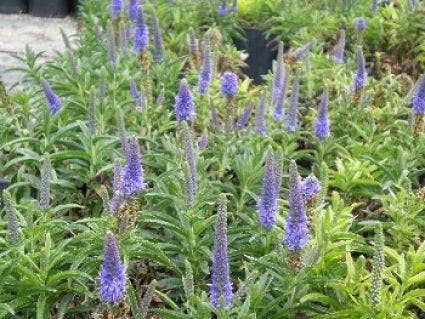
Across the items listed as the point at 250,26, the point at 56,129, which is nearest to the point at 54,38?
the point at 250,26

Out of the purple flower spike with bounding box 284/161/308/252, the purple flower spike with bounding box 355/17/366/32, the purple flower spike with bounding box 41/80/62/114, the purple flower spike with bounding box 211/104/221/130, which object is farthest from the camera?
the purple flower spike with bounding box 355/17/366/32

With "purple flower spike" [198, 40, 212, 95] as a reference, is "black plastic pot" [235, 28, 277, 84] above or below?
below

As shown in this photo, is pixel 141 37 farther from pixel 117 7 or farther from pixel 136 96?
pixel 117 7

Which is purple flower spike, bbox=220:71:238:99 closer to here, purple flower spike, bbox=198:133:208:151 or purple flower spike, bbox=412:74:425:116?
purple flower spike, bbox=198:133:208:151

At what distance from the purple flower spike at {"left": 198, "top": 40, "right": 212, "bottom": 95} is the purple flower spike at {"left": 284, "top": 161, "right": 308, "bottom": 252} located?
204 cm

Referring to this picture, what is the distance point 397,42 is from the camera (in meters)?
7.34

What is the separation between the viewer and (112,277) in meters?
2.66

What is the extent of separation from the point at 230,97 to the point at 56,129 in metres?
1.18

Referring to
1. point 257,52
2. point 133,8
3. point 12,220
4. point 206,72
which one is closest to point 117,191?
point 12,220

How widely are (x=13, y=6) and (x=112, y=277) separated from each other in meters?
10.3

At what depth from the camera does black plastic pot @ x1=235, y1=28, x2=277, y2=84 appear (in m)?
8.03

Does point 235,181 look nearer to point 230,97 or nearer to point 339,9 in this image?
point 230,97

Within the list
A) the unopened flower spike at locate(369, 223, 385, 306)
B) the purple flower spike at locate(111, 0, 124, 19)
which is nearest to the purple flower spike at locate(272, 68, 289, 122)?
the purple flower spike at locate(111, 0, 124, 19)

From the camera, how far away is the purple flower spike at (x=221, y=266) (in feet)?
8.41
